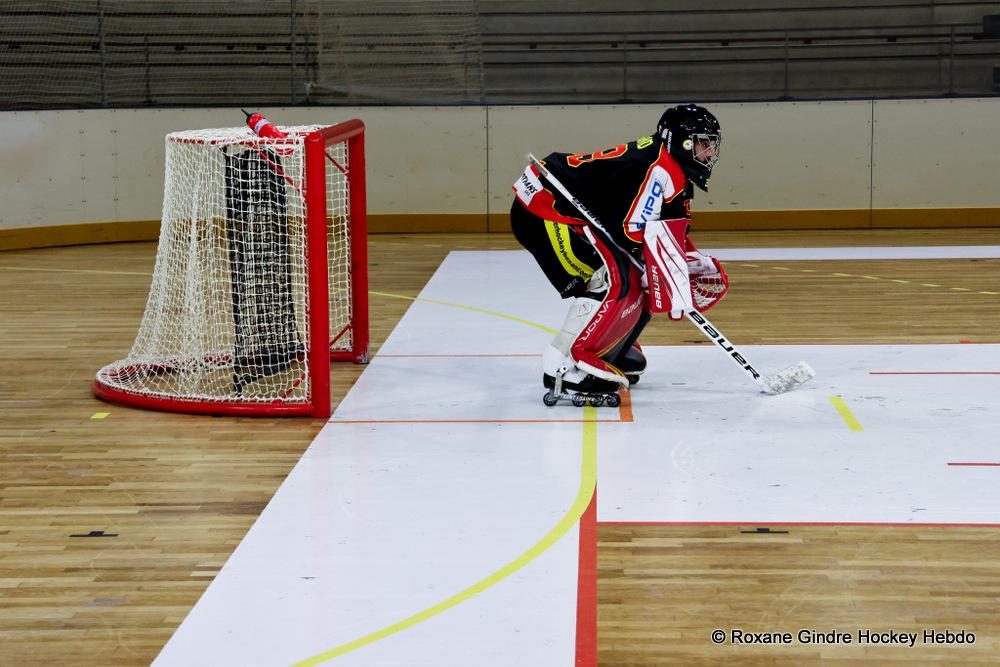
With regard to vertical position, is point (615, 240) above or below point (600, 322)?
above

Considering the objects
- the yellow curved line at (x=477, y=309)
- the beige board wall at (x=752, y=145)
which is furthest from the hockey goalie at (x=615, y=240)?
the beige board wall at (x=752, y=145)

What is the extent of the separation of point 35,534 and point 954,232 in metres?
11.1

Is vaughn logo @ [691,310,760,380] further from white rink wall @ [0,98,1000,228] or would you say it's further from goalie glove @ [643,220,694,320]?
white rink wall @ [0,98,1000,228]

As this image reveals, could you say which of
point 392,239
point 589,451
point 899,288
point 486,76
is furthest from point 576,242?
point 486,76

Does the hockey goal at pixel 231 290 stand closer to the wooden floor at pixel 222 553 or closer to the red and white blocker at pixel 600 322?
the wooden floor at pixel 222 553

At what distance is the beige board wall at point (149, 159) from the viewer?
1286 cm

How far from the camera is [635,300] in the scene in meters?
6.45

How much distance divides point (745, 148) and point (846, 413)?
808 centimetres

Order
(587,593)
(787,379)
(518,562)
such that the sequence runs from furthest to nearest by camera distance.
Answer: (787,379)
(518,562)
(587,593)

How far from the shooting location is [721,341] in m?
6.46

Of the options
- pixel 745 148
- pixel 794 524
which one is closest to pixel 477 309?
pixel 794 524

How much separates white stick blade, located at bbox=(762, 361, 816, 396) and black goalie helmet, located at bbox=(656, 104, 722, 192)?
112 centimetres

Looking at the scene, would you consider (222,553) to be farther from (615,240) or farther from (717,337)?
(717,337)

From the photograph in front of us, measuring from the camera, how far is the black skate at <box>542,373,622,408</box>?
253 inches
